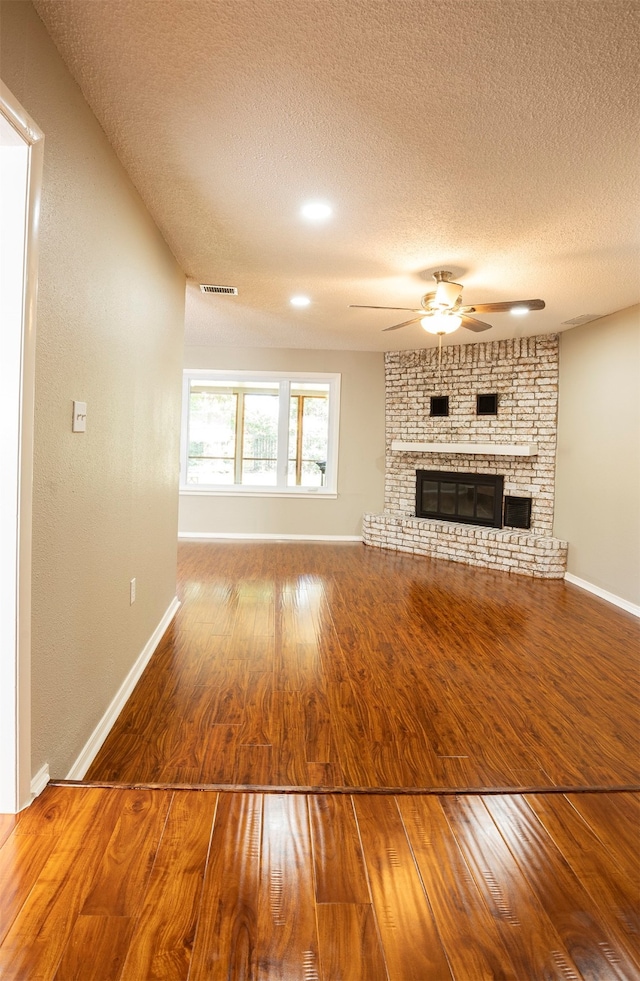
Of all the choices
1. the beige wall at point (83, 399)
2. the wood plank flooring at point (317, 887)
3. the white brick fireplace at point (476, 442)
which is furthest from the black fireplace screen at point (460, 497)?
the wood plank flooring at point (317, 887)

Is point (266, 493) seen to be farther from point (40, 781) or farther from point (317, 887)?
point (317, 887)

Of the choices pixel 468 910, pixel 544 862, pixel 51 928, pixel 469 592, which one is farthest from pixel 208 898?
pixel 469 592

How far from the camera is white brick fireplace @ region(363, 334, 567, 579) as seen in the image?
638 cm

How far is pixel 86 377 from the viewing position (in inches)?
86.8

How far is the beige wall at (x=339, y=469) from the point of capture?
7.81 m

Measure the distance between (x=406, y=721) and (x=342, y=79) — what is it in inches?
103

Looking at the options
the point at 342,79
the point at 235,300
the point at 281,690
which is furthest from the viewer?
the point at 235,300

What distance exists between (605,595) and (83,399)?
15.7 feet

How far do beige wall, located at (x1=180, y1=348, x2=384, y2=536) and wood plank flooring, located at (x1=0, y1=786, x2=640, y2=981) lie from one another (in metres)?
6.07

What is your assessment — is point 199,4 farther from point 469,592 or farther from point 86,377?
point 469,592

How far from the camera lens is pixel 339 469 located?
26.0 feet

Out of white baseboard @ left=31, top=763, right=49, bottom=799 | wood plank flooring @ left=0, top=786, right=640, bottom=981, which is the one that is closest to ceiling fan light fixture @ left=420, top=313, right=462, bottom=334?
wood plank flooring @ left=0, top=786, right=640, bottom=981

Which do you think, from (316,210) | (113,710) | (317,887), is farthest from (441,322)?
(317,887)

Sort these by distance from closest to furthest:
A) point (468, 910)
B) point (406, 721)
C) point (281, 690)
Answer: point (468, 910) → point (406, 721) → point (281, 690)
